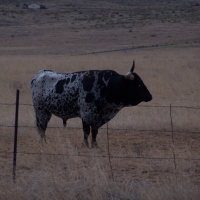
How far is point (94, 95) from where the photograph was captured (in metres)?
11.5

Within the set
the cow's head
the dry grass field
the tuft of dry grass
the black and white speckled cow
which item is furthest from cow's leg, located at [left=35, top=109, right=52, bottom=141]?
the tuft of dry grass

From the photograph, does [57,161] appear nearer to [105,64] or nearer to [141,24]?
[105,64]

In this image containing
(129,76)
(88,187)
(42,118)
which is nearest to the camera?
(88,187)

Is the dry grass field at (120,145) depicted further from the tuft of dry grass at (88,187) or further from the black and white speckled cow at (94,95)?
the black and white speckled cow at (94,95)

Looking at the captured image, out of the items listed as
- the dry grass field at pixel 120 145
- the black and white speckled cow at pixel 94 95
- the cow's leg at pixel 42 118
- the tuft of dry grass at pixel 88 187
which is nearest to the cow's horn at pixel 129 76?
the black and white speckled cow at pixel 94 95

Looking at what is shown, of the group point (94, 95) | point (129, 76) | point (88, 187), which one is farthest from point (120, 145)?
point (88, 187)

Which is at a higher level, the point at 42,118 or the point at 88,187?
the point at 88,187

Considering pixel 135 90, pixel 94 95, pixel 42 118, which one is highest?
pixel 135 90

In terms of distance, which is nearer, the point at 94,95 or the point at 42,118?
the point at 94,95

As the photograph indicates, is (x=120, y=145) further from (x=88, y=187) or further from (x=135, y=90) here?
(x=88, y=187)

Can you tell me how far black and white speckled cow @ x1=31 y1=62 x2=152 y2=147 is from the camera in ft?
37.7

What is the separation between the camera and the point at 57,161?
30.2ft

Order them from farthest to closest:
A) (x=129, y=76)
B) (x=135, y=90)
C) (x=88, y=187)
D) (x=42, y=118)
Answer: (x=42, y=118) → (x=135, y=90) → (x=129, y=76) → (x=88, y=187)

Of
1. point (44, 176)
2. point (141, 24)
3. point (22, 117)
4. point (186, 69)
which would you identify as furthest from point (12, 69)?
point (141, 24)
